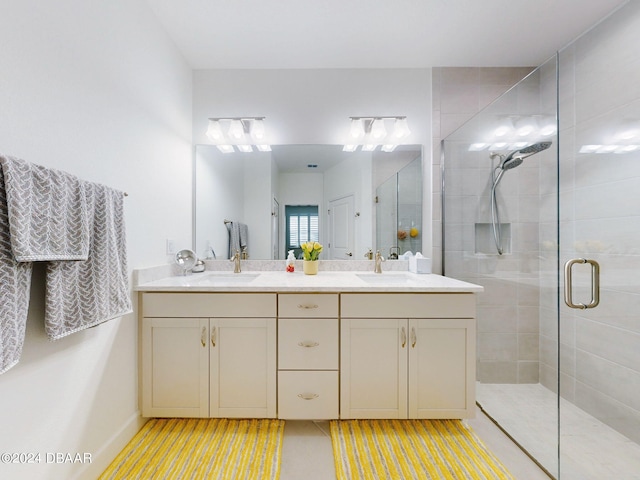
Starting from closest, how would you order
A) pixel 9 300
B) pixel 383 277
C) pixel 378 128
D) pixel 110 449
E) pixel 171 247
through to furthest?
pixel 9 300, pixel 110 449, pixel 171 247, pixel 383 277, pixel 378 128

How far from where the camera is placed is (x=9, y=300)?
843 mm

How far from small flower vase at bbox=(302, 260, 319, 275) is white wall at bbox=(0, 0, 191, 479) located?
94 centimetres

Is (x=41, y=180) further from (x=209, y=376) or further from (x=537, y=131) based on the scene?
(x=537, y=131)

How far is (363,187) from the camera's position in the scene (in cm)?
225

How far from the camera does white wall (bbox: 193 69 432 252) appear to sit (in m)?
2.24

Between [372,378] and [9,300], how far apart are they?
154cm

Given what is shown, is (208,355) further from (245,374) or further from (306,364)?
(306,364)

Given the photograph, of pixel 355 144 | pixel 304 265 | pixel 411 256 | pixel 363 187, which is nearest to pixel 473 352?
pixel 411 256

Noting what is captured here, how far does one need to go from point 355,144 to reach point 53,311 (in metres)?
2.00

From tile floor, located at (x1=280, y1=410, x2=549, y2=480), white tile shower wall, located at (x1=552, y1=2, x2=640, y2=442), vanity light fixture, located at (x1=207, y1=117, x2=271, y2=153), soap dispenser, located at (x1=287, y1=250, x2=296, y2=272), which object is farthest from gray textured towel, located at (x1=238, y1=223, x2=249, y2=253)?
white tile shower wall, located at (x1=552, y1=2, x2=640, y2=442)

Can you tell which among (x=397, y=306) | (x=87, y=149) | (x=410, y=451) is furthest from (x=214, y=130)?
(x=410, y=451)

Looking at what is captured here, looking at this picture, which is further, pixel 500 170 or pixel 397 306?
pixel 500 170

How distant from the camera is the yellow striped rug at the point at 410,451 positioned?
136 centimetres

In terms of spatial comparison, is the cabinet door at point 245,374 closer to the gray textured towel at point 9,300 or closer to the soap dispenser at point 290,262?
the soap dispenser at point 290,262
